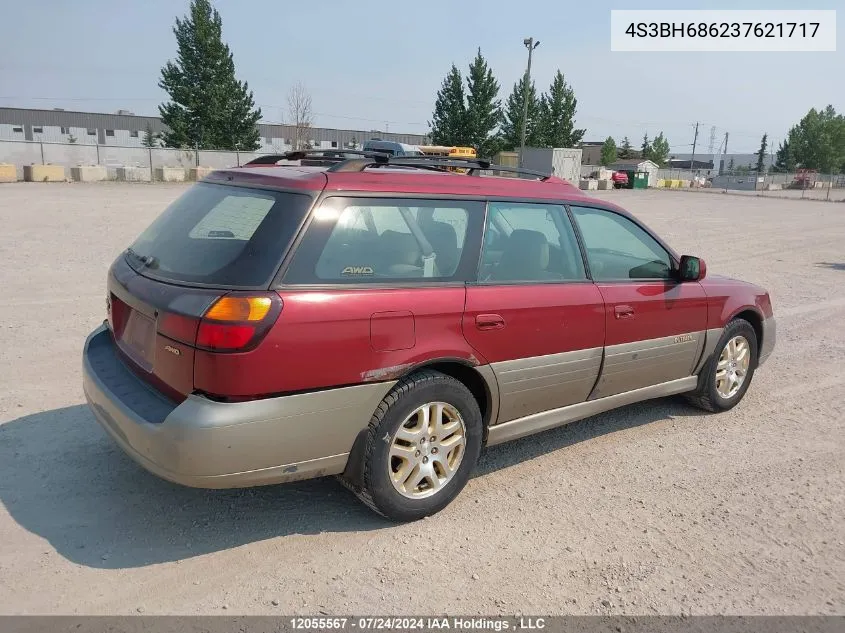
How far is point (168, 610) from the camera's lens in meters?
2.57

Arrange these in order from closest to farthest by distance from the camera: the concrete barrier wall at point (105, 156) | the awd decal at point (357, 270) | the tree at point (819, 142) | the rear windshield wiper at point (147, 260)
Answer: the awd decal at point (357, 270) < the rear windshield wiper at point (147, 260) < the concrete barrier wall at point (105, 156) < the tree at point (819, 142)

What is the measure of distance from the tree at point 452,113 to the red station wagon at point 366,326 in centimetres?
5589

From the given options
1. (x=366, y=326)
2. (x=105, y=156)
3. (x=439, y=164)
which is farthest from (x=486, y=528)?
(x=105, y=156)

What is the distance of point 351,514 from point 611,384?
1824mm

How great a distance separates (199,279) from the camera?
2883 millimetres

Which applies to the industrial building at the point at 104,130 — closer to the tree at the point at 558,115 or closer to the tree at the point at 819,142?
the tree at the point at 558,115

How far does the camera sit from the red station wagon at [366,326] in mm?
2715

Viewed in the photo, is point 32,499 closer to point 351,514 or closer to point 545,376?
point 351,514

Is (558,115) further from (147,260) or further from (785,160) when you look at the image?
(147,260)

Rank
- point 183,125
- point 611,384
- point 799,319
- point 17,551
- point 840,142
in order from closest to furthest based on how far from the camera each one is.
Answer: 1. point 17,551
2. point 611,384
3. point 799,319
4. point 183,125
5. point 840,142

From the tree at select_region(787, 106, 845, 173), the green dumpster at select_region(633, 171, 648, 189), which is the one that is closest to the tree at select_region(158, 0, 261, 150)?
the green dumpster at select_region(633, 171, 648, 189)

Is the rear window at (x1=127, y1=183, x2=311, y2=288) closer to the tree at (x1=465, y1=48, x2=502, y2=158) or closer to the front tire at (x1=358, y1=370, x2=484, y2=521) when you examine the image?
the front tire at (x1=358, y1=370, x2=484, y2=521)

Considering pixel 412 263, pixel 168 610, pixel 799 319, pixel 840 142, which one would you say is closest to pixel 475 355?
pixel 412 263

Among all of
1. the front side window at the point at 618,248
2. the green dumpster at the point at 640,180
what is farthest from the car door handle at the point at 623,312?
the green dumpster at the point at 640,180
